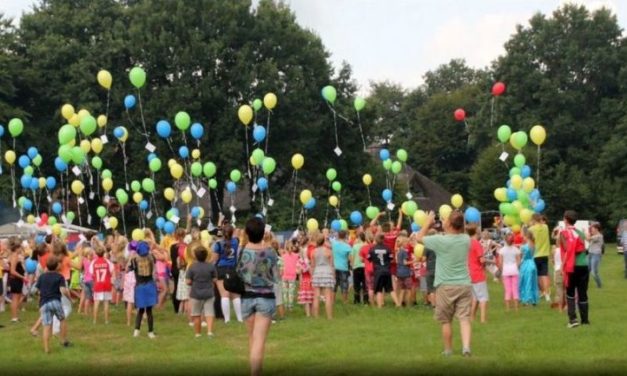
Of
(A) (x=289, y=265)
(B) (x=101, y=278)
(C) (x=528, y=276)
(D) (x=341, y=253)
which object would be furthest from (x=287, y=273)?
(C) (x=528, y=276)

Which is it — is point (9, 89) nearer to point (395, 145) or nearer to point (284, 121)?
point (284, 121)

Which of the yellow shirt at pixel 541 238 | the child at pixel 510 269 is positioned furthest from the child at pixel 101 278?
the yellow shirt at pixel 541 238

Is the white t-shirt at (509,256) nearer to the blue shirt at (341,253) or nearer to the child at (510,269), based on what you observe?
the child at (510,269)

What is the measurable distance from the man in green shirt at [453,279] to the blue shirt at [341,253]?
8.64 m

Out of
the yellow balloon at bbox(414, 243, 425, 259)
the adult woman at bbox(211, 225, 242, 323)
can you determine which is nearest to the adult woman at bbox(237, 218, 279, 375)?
the adult woman at bbox(211, 225, 242, 323)

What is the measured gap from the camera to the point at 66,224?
30.6 metres

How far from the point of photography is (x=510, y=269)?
17.1 metres

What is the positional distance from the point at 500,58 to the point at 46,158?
1216 inches

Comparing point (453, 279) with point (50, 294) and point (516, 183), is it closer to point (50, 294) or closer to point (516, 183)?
point (50, 294)

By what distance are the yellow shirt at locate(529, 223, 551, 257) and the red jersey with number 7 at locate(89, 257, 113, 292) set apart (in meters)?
7.91

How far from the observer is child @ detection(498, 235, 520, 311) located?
671 inches

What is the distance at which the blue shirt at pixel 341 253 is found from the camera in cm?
1903

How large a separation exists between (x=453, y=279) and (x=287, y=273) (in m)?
7.81

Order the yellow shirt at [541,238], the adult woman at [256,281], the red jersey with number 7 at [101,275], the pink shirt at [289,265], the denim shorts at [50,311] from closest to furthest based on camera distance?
the adult woman at [256,281] → the denim shorts at [50,311] → the red jersey with number 7 at [101,275] → the yellow shirt at [541,238] → the pink shirt at [289,265]
